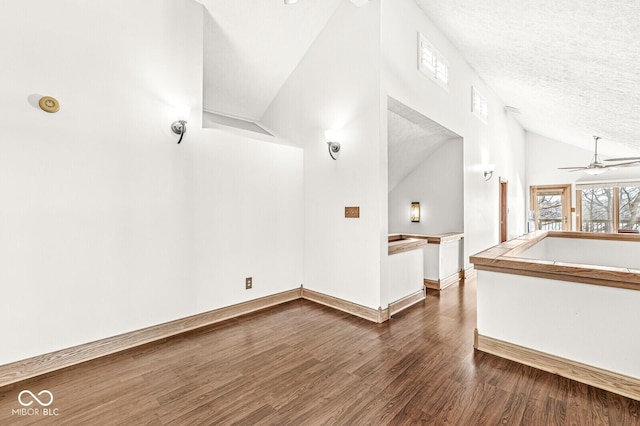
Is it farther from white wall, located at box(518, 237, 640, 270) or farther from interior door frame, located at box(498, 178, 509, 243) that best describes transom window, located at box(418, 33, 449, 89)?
interior door frame, located at box(498, 178, 509, 243)

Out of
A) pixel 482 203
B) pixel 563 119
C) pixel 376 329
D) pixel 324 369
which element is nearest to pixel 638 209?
pixel 563 119

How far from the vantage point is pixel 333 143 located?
3.58 metres

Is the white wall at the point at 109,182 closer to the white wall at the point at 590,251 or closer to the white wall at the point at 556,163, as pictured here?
the white wall at the point at 590,251

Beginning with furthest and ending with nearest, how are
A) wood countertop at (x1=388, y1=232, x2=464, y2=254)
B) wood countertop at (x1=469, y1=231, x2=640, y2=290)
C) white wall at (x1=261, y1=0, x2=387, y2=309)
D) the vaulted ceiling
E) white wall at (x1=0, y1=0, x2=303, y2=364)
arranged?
wood countertop at (x1=388, y1=232, x2=464, y2=254)
white wall at (x1=261, y1=0, x2=387, y2=309)
the vaulted ceiling
white wall at (x1=0, y1=0, x2=303, y2=364)
wood countertop at (x1=469, y1=231, x2=640, y2=290)

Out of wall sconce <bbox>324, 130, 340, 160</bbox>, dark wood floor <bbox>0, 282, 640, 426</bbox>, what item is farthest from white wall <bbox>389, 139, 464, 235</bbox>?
dark wood floor <bbox>0, 282, 640, 426</bbox>

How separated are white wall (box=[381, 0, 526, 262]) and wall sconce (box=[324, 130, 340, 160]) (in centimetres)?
79

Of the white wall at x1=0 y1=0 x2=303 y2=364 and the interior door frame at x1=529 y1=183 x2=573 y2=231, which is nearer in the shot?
the white wall at x1=0 y1=0 x2=303 y2=364

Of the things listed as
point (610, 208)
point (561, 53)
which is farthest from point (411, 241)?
point (610, 208)

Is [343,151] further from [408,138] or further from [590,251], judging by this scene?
[590,251]

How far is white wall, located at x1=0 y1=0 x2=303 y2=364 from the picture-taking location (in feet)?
6.91

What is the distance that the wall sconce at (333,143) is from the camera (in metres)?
3.57

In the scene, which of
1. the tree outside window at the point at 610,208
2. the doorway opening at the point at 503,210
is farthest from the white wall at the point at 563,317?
the tree outside window at the point at 610,208

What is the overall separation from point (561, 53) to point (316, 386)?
452 cm
